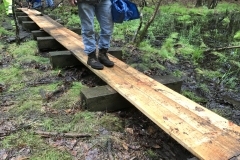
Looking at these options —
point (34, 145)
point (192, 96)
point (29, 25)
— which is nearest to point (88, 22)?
point (34, 145)

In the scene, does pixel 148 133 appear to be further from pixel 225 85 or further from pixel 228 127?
pixel 225 85

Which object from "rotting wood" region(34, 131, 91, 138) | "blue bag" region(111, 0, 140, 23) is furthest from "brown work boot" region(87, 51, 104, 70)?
"rotting wood" region(34, 131, 91, 138)

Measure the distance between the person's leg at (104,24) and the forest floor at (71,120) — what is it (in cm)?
43

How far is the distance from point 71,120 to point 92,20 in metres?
1.48

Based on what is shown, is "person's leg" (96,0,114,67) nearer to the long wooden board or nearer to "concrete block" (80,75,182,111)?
the long wooden board

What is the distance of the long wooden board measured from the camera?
1.96 metres

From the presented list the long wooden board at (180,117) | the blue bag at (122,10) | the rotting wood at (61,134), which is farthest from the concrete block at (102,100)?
the blue bag at (122,10)

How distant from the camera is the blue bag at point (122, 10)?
11.1 feet

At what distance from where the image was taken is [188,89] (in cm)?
412

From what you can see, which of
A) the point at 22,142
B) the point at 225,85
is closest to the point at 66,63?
the point at 22,142

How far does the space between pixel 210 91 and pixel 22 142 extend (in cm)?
313

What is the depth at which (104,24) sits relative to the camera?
3.53m

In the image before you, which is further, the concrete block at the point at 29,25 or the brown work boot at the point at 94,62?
the concrete block at the point at 29,25

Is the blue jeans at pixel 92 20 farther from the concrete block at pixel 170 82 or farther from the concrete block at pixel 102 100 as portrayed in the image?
the concrete block at pixel 170 82
